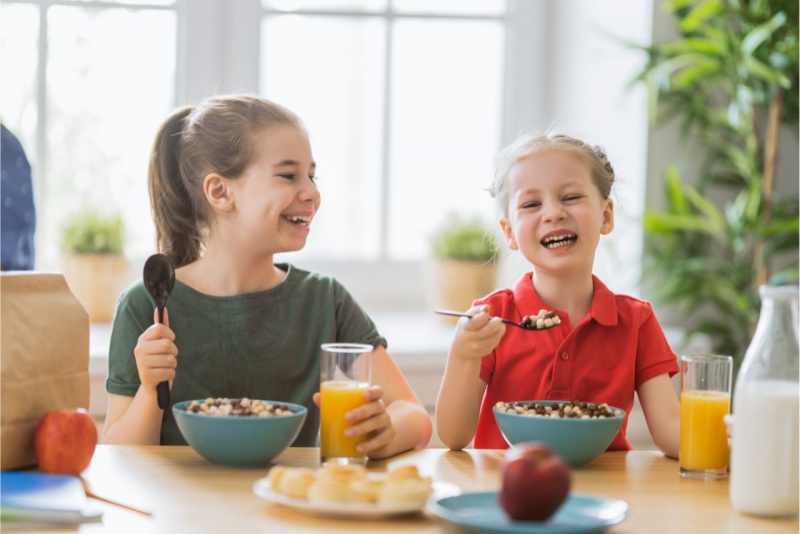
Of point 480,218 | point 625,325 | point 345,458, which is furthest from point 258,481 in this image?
point 480,218

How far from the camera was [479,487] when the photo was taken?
1.16 meters

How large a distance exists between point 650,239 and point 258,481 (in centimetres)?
218

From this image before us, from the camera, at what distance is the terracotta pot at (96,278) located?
298 centimetres

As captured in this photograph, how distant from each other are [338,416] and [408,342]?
1.63m

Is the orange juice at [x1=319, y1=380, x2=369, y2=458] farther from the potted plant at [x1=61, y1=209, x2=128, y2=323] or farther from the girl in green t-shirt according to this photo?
the potted plant at [x1=61, y1=209, x2=128, y2=323]

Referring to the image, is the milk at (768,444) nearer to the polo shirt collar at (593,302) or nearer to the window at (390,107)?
the polo shirt collar at (593,302)

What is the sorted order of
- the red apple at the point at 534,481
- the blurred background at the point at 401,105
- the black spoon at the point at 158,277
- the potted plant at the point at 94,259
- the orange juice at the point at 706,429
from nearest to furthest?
1. the red apple at the point at 534,481
2. the orange juice at the point at 706,429
3. the black spoon at the point at 158,277
4. the blurred background at the point at 401,105
5. the potted plant at the point at 94,259

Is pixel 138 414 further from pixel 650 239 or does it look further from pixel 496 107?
pixel 496 107

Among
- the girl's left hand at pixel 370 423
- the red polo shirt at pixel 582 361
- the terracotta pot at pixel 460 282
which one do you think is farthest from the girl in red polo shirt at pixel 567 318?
the terracotta pot at pixel 460 282

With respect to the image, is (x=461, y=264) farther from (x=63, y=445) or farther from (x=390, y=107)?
(x=63, y=445)

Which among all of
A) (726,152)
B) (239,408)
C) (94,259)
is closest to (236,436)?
(239,408)

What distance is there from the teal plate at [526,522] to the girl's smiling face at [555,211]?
63 centimetres

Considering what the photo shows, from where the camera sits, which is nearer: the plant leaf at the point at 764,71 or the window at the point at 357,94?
the plant leaf at the point at 764,71

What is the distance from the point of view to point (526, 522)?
93 cm
